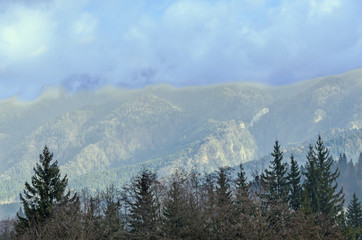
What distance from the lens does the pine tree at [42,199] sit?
92062 millimetres

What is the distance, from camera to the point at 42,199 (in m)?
95.0

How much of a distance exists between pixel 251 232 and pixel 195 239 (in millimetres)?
17883

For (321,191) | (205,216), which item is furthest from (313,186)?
(205,216)

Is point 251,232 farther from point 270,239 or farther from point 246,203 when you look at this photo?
point 246,203

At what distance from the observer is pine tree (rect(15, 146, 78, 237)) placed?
92.1m

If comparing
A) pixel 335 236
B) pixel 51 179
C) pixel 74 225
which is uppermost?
pixel 51 179

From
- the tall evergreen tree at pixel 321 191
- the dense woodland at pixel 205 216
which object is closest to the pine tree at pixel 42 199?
the dense woodland at pixel 205 216

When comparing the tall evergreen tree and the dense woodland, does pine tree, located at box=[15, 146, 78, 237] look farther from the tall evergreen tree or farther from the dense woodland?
the tall evergreen tree

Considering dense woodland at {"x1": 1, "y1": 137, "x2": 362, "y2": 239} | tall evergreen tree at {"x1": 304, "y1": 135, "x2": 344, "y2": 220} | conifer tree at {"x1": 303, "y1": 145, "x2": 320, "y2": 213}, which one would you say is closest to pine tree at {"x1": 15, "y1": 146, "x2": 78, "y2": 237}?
dense woodland at {"x1": 1, "y1": 137, "x2": 362, "y2": 239}

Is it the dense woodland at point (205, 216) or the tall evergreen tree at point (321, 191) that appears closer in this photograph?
the dense woodland at point (205, 216)

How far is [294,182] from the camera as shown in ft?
356

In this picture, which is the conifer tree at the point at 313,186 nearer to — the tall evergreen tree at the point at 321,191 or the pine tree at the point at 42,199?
the tall evergreen tree at the point at 321,191

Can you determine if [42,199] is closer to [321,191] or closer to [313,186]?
[313,186]

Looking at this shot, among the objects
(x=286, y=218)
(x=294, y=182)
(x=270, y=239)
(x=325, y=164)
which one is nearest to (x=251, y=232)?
(x=270, y=239)
